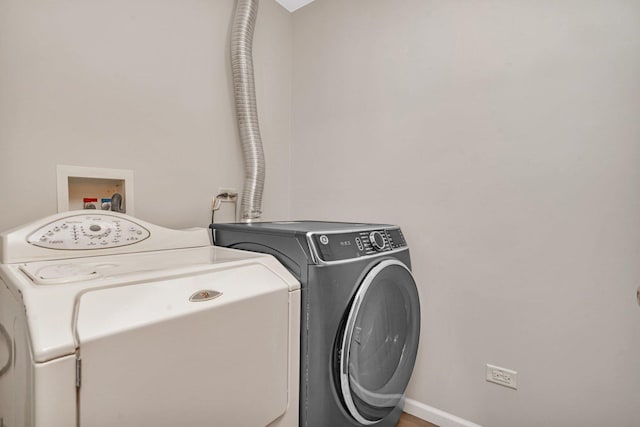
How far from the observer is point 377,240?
1268 millimetres

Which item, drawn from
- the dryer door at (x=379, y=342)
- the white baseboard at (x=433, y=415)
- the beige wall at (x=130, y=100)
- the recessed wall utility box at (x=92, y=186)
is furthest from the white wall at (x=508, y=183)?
the recessed wall utility box at (x=92, y=186)

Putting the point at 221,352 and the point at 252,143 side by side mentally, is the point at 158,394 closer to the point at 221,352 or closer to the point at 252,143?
the point at 221,352

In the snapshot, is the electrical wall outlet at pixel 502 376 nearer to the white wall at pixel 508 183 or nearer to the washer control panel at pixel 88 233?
the white wall at pixel 508 183

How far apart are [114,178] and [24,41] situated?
510 mm

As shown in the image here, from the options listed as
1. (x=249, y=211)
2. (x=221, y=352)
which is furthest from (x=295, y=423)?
(x=249, y=211)

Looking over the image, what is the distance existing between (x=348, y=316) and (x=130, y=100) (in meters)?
1.22

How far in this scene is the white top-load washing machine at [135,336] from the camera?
1.78 feet

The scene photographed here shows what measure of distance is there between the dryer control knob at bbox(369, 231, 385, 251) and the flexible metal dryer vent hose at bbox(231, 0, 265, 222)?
2.23 ft

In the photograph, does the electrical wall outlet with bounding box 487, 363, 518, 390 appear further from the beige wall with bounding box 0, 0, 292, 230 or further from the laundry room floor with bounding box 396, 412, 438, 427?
the beige wall with bounding box 0, 0, 292, 230

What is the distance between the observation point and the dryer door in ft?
3.42

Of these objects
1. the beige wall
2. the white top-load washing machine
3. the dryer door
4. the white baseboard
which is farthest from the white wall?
the white top-load washing machine

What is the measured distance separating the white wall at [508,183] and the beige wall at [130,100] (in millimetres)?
668

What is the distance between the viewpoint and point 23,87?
1.07m

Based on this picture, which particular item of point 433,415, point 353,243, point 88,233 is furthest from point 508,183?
point 88,233
